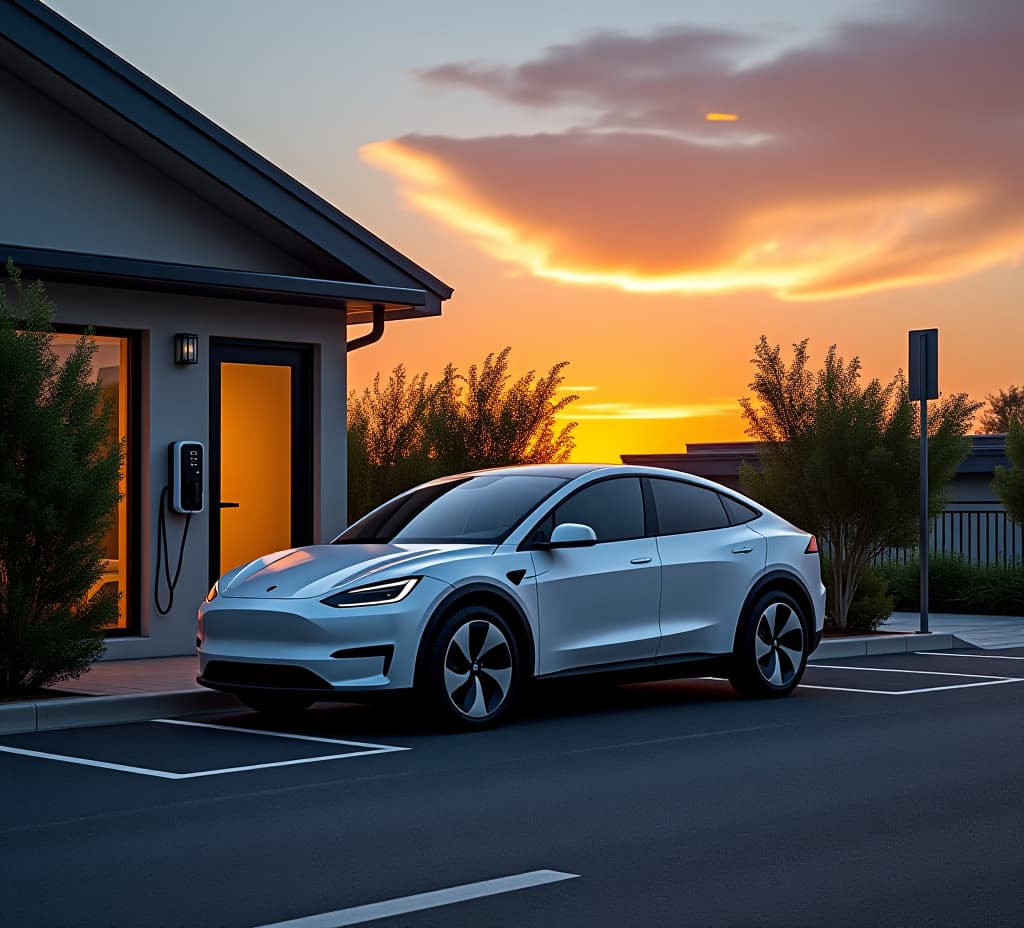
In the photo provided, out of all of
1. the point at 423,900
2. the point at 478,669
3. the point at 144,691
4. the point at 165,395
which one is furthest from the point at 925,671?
the point at 423,900

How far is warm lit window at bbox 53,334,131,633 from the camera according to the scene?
579 inches

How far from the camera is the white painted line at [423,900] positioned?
18.6 ft

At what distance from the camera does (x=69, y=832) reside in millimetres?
7312

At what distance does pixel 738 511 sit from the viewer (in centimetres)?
1241

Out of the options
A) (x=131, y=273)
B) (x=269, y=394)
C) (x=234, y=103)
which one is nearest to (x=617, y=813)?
(x=131, y=273)

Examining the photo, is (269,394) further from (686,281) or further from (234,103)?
(686,281)

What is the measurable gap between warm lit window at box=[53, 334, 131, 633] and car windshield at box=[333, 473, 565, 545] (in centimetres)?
359

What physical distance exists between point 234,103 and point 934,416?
8.54m

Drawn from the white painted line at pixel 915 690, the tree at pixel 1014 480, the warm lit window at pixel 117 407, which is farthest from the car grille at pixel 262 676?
the tree at pixel 1014 480

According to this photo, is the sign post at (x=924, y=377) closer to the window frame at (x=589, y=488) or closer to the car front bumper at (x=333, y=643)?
the window frame at (x=589, y=488)

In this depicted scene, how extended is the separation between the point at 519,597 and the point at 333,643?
1279mm

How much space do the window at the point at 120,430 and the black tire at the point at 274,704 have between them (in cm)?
347

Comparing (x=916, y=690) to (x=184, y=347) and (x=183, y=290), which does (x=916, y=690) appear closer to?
(x=184, y=347)

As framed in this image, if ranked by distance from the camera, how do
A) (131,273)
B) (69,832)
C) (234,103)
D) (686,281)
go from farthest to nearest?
(686,281)
(234,103)
(131,273)
(69,832)
